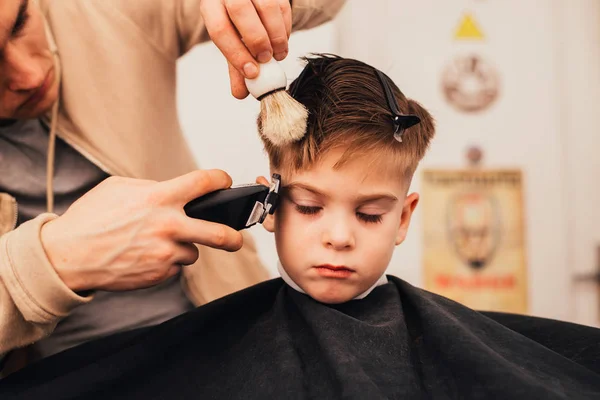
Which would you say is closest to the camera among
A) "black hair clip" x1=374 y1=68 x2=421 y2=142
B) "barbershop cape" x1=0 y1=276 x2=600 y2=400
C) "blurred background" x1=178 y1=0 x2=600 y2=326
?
"barbershop cape" x1=0 y1=276 x2=600 y2=400

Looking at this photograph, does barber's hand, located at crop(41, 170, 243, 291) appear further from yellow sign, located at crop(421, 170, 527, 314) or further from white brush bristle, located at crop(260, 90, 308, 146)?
yellow sign, located at crop(421, 170, 527, 314)

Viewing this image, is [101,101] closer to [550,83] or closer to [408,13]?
[408,13]

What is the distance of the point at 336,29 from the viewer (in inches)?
70.6

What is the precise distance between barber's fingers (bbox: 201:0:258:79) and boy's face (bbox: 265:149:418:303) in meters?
0.18

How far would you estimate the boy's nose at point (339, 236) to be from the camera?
2.50ft

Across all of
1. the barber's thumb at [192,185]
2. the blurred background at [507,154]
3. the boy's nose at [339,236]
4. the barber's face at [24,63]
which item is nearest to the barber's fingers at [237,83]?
the barber's thumb at [192,185]

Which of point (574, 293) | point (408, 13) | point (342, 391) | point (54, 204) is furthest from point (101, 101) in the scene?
point (574, 293)

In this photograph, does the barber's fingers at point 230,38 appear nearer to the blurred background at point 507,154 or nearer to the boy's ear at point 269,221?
the boy's ear at point 269,221

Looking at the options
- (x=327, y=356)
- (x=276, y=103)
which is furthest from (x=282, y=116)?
(x=327, y=356)

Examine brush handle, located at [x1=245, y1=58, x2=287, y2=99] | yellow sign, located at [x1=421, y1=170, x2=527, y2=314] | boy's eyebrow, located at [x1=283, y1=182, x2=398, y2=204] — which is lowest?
yellow sign, located at [x1=421, y1=170, x2=527, y2=314]

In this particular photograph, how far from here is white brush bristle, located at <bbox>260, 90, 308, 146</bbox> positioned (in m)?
0.74

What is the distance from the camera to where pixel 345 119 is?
2.64ft

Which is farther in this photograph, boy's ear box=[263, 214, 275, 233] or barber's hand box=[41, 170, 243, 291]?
boy's ear box=[263, 214, 275, 233]

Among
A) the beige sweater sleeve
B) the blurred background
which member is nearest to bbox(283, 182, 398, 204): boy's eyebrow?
the beige sweater sleeve
